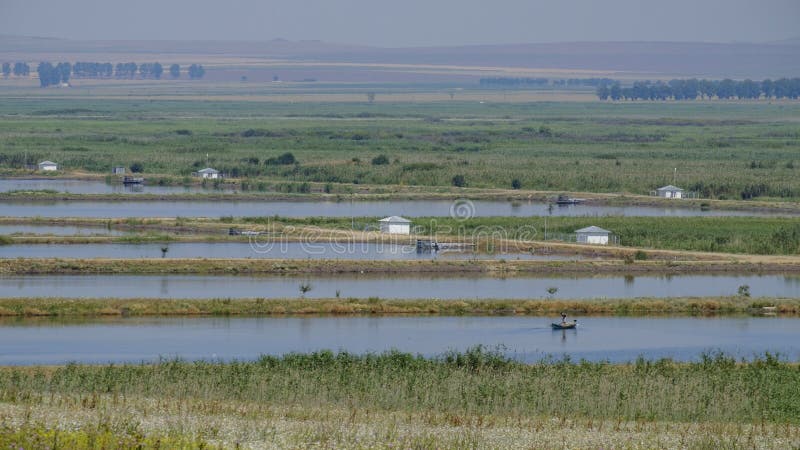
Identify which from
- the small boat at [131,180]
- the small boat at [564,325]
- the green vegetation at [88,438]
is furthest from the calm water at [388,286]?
the small boat at [131,180]

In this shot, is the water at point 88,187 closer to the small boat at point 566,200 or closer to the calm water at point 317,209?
the calm water at point 317,209

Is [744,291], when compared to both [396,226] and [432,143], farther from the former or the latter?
[432,143]

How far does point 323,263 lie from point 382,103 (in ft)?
463

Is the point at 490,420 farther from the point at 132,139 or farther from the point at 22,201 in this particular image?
the point at 132,139

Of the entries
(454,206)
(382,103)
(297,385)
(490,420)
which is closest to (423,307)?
(297,385)

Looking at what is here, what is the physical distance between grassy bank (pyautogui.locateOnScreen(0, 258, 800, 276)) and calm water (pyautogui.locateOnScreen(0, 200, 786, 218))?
12.5 m

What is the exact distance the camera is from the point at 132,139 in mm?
94938

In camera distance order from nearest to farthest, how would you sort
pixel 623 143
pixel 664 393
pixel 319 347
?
1. pixel 664 393
2. pixel 319 347
3. pixel 623 143

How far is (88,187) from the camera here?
6066cm

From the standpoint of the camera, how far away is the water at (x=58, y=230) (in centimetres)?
4156

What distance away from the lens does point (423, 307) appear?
29.3 m

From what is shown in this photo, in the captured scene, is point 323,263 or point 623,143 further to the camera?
point 623,143

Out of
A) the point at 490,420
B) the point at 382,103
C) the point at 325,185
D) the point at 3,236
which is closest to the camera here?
the point at 490,420

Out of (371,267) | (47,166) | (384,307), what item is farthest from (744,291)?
(47,166)
